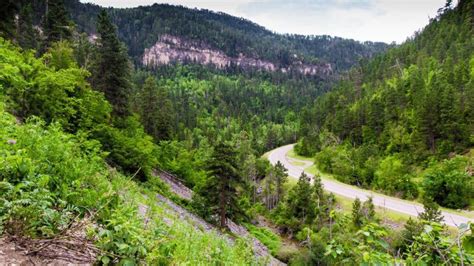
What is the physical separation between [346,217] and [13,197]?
415 cm

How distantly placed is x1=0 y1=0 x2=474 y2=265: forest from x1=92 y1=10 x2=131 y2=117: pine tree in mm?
115

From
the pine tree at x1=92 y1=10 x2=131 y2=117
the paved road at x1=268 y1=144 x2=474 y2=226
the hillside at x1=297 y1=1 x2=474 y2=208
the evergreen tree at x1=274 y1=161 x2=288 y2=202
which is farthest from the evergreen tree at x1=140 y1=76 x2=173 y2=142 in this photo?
the hillside at x1=297 y1=1 x2=474 y2=208

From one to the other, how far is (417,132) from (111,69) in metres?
42.1

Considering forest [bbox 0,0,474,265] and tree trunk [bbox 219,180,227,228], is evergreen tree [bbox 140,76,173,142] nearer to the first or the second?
forest [bbox 0,0,474,265]

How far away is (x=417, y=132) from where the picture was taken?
4881cm

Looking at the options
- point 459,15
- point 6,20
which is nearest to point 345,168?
point 6,20

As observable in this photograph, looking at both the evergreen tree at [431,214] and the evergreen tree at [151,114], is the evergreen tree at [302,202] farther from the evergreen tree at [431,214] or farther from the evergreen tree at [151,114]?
the evergreen tree at [151,114]

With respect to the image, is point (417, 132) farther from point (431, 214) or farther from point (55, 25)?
point (55, 25)

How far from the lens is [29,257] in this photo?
377 cm

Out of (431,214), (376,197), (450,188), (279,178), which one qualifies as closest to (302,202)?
(376,197)

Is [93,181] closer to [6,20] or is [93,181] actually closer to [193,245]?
[193,245]

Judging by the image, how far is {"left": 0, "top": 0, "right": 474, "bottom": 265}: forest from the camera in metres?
4.12

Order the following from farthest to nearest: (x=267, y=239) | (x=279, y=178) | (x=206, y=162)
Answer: (x=279, y=178) < (x=267, y=239) < (x=206, y=162)

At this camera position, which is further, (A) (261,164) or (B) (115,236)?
(A) (261,164)
